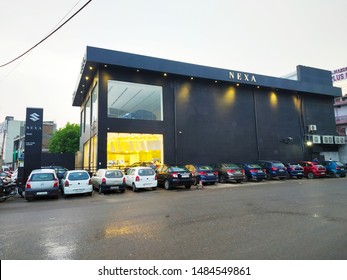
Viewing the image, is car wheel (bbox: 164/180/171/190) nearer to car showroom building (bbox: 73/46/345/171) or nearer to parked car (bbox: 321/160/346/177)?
car showroom building (bbox: 73/46/345/171)

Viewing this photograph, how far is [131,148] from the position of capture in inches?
991

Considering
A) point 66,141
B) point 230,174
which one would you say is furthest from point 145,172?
point 66,141

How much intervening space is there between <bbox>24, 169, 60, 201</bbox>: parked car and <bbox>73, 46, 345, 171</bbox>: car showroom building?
8725 millimetres

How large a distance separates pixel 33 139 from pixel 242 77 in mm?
22455

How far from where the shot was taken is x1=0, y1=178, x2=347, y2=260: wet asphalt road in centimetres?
432

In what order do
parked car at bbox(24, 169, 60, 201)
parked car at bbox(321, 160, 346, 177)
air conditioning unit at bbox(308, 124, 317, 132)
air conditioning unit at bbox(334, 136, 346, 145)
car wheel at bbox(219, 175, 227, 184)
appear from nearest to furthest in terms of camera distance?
1. parked car at bbox(24, 169, 60, 201)
2. car wheel at bbox(219, 175, 227, 184)
3. parked car at bbox(321, 160, 346, 177)
4. air conditioning unit at bbox(308, 124, 317, 132)
5. air conditioning unit at bbox(334, 136, 346, 145)

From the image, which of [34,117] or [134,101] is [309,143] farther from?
[34,117]

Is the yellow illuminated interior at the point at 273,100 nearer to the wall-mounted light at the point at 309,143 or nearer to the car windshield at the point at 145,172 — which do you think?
the wall-mounted light at the point at 309,143

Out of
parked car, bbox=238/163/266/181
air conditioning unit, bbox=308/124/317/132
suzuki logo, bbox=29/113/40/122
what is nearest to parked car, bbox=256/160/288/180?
parked car, bbox=238/163/266/181

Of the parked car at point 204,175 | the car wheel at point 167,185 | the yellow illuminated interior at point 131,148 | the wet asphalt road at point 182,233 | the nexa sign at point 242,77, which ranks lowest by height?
the wet asphalt road at point 182,233

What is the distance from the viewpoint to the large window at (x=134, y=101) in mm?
22875

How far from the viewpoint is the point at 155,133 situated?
2392 centimetres

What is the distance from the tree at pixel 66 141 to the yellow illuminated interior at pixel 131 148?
2927cm

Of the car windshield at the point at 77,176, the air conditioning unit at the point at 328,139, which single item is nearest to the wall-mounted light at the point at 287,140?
the air conditioning unit at the point at 328,139
